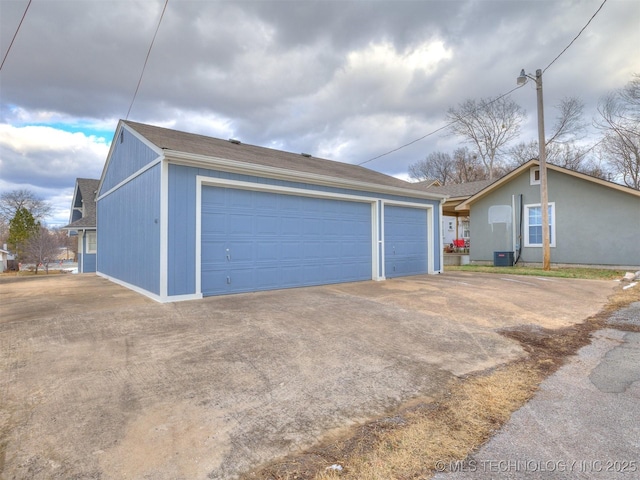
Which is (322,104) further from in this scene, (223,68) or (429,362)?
(429,362)

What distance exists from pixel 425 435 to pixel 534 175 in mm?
14438

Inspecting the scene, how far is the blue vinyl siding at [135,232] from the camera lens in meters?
6.69

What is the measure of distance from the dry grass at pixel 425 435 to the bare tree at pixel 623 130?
73.7 ft

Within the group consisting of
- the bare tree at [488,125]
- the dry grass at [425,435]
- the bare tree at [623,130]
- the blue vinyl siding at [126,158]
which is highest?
the bare tree at [488,125]

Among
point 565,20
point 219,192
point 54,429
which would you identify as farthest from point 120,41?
point 565,20

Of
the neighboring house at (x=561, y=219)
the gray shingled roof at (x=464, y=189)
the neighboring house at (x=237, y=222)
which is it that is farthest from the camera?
the gray shingled roof at (x=464, y=189)

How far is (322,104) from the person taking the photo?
595 inches

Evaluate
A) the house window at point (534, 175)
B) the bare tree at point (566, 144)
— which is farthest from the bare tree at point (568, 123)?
the house window at point (534, 175)

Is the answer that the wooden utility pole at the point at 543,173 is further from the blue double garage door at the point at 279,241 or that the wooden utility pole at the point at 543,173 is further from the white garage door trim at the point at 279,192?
the blue double garage door at the point at 279,241

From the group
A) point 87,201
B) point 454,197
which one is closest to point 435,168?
point 454,197

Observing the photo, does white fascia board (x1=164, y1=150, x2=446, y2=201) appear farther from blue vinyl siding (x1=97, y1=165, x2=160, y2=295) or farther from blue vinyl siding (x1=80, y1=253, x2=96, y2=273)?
blue vinyl siding (x1=80, y1=253, x2=96, y2=273)

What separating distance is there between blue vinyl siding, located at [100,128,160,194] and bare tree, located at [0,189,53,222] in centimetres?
2831

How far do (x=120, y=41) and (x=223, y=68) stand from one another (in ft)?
10.3

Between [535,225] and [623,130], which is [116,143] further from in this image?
[623,130]
